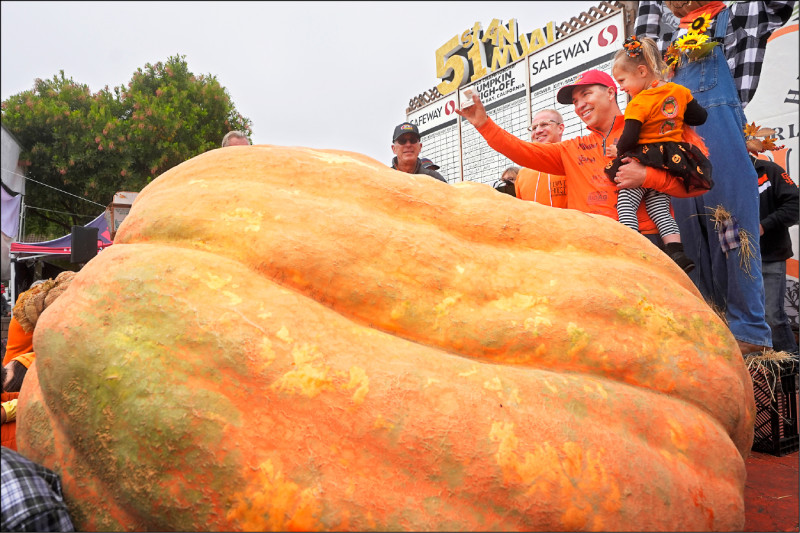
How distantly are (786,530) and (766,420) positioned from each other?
4.14 ft

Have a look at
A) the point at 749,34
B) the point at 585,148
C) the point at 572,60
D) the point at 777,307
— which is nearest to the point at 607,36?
the point at 572,60

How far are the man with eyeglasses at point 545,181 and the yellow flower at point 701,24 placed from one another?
1145mm

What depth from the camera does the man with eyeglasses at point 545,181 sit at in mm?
3736

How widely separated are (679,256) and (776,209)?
226 cm

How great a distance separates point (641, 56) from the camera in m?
3.21

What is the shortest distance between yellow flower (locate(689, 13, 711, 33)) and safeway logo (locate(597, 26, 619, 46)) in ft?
13.4

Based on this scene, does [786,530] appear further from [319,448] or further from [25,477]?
[25,477]

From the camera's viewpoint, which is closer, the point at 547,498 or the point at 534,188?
the point at 547,498

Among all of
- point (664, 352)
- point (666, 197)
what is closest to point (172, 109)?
point (666, 197)

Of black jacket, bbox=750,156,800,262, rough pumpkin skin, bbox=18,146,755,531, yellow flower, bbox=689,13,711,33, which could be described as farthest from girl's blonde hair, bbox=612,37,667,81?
rough pumpkin skin, bbox=18,146,755,531

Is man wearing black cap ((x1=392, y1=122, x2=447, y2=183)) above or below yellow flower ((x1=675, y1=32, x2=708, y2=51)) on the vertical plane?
below

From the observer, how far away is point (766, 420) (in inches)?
111

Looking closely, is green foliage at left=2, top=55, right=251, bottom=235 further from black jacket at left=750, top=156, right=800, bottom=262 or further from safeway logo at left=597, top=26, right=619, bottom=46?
black jacket at left=750, top=156, right=800, bottom=262

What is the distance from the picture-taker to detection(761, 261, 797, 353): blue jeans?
13.1 feet
